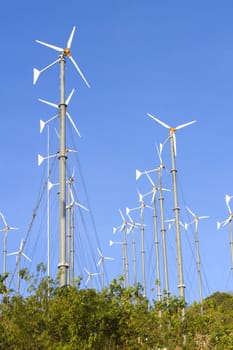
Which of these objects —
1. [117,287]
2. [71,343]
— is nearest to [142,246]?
[117,287]

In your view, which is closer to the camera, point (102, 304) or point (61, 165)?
point (102, 304)

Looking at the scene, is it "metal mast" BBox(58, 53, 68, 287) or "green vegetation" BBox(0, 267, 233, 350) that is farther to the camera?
"metal mast" BBox(58, 53, 68, 287)

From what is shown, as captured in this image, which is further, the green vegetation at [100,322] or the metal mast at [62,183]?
the metal mast at [62,183]

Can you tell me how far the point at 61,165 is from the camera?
30.0m

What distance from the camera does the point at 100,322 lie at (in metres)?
26.9

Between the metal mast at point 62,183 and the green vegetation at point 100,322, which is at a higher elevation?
the metal mast at point 62,183

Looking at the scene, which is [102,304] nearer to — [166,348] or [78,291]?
[78,291]

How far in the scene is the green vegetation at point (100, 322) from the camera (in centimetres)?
2509

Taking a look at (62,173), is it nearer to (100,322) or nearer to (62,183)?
(62,183)

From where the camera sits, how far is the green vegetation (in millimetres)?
25094

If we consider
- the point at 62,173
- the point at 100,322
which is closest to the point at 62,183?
the point at 62,173

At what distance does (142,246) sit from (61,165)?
55.7 m

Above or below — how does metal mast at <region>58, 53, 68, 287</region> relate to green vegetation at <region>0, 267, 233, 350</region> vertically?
above

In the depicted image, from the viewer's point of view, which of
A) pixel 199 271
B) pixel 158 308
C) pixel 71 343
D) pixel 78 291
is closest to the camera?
pixel 71 343
